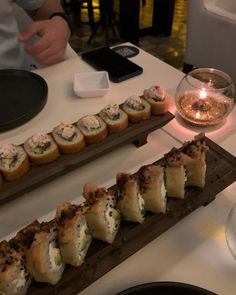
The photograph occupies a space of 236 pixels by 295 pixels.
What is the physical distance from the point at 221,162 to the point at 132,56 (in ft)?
2.36

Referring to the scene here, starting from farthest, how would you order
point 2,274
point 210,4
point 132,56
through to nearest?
point 210,4
point 132,56
point 2,274

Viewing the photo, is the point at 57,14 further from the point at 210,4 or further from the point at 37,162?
the point at 210,4

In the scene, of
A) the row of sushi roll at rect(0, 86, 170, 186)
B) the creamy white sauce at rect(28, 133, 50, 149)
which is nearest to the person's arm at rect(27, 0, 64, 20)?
the row of sushi roll at rect(0, 86, 170, 186)

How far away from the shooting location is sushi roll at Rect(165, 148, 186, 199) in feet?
2.47

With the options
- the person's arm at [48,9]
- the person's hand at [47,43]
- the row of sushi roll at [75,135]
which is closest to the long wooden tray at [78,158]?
the row of sushi roll at [75,135]

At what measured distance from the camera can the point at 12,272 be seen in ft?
1.93

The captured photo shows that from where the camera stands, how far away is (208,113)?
43.0 inches

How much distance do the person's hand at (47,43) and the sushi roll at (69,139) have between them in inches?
20.7

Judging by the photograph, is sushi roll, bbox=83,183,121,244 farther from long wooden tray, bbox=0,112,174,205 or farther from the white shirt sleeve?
the white shirt sleeve

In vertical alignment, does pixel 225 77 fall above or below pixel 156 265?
above

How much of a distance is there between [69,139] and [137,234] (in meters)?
0.33

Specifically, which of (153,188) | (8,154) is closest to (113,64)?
(8,154)

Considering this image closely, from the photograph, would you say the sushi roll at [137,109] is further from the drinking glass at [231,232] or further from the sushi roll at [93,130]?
the drinking glass at [231,232]

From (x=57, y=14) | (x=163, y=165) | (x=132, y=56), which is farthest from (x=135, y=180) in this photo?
(x=57, y=14)
